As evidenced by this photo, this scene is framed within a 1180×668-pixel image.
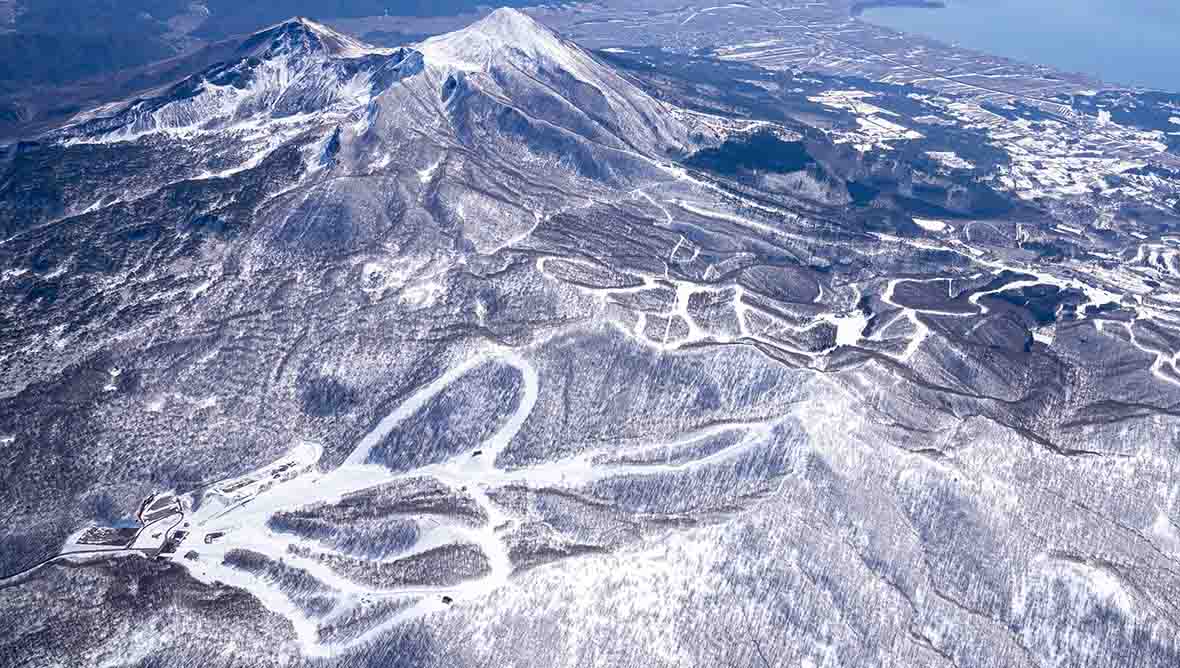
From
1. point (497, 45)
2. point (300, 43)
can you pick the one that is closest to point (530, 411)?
point (497, 45)

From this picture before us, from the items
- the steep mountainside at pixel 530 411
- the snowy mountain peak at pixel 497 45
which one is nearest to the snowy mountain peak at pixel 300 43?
the snowy mountain peak at pixel 497 45

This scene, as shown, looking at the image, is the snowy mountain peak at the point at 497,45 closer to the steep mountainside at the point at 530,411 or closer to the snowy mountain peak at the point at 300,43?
the snowy mountain peak at the point at 300,43

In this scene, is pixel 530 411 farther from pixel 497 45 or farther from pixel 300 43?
pixel 300 43

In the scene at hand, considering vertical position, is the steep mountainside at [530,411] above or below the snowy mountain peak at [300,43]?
below

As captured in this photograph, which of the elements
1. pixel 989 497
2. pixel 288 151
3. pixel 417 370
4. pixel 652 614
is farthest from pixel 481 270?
pixel 989 497

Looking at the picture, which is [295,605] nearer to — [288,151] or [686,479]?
[686,479]
